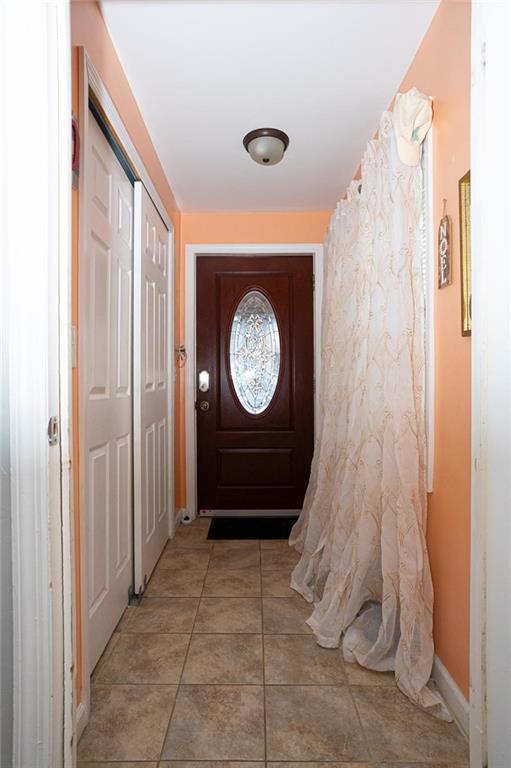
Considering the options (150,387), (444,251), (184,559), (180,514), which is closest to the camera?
(444,251)

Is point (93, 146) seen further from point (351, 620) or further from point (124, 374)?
point (351, 620)

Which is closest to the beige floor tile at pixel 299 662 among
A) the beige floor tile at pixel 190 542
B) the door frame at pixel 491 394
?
the door frame at pixel 491 394

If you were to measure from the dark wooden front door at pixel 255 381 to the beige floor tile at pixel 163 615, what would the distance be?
1188 millimetres

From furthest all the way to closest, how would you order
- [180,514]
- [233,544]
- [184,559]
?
1. [180,514]
2. [233,544]
3. [184,559]

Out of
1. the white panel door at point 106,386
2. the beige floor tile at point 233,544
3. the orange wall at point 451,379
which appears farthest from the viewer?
the beige floor tile at point 233,544

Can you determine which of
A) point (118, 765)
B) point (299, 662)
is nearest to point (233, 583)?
point (299, 662)

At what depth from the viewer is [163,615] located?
1.77 metres

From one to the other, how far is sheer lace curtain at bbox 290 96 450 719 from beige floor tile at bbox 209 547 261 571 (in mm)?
393

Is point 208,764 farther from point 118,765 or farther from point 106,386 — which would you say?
point 106,386

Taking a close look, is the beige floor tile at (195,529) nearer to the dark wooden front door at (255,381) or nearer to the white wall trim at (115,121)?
the dark wooden front door at (255,381)

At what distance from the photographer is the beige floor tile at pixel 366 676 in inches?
54.1

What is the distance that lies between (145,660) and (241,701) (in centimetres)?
41

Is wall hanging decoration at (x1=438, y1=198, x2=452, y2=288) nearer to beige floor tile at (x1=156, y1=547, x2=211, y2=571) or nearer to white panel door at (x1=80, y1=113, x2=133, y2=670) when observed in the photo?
white panel door at (x1=80, y1=113, x2=133, y2=670)

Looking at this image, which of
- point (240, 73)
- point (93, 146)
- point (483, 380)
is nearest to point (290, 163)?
point (240, 73)
